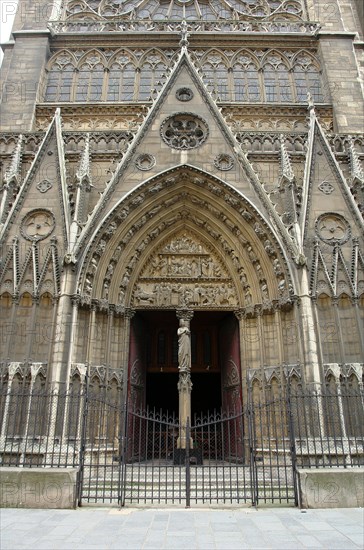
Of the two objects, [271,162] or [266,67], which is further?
[266,67]

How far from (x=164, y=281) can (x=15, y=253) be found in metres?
4.89

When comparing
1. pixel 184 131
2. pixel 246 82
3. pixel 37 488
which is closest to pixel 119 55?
pixel 246 82

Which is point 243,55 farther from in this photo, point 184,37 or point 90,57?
point 90,57

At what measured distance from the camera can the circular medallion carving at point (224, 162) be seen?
1448cm

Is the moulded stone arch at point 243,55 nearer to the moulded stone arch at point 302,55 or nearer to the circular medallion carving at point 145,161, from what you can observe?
the moulded stone arch at point 302,55

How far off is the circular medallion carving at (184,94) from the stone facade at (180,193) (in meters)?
0.08

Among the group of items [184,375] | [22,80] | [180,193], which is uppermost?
[22,80]

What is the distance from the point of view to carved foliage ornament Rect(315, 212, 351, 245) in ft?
44.1

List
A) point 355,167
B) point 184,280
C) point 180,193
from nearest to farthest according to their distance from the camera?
1. point 355,167
2. point 184,280
3. point 180,193

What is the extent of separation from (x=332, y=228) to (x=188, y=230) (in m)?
4.95

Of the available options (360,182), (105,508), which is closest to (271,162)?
(360,182)

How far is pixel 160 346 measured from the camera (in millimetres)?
16578

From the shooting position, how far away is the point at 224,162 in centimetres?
1461

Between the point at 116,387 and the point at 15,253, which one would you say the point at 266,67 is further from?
the point at 116,387
